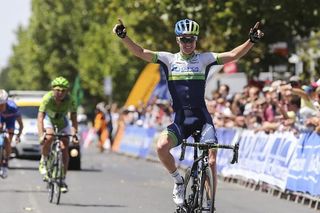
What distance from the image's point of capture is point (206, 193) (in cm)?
1162

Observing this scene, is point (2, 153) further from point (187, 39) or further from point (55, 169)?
point (187, 39)

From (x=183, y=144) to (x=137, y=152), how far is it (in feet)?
81.7

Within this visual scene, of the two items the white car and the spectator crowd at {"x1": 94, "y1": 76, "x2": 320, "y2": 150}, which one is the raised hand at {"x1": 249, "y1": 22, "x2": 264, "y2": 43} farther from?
the white car

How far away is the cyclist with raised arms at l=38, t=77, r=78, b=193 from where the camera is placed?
55.3 ft

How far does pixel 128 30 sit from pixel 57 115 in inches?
1460

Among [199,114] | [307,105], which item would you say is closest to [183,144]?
[199,114]

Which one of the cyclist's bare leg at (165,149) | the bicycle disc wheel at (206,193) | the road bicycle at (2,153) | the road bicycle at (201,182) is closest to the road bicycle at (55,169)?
the road bicycle at (2,153)

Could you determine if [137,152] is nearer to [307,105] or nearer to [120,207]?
[307,105]

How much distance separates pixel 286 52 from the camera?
29797 millimetres

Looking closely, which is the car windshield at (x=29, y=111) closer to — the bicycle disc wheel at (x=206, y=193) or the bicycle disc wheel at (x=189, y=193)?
the bicycle disc wheel at (x=189, y=193)

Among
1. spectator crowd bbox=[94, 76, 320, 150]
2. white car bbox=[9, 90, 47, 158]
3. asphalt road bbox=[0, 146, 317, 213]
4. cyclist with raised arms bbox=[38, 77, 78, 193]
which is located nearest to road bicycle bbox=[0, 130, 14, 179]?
asphalt road bbox=[0, 146, 317, 213]

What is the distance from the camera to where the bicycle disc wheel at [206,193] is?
11508 mm

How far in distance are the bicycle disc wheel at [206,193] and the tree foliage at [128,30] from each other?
49.0ft

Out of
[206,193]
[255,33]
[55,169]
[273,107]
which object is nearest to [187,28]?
[255,33]
